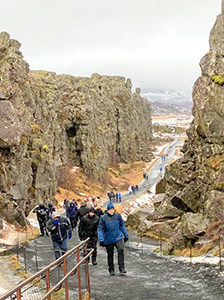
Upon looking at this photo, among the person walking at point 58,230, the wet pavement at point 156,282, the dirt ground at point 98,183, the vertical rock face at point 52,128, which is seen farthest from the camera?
the dirt ground at point 98,183

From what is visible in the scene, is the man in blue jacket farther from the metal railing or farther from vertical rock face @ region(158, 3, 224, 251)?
vertical rock face @ region(158, 3, 224, 251)

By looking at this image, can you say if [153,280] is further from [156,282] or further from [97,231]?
[97,231]

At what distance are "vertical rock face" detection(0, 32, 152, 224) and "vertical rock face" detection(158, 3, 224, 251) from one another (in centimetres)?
1282

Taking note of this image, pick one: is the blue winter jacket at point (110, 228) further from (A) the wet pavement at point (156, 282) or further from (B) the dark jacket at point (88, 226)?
(B) the dark jacket at point (88, 226)

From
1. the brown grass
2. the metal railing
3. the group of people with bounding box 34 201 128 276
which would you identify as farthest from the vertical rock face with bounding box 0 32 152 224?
the metal railing

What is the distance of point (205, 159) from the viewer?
24047 millimetres

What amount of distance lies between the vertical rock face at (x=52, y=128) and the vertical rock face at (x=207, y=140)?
12.8m

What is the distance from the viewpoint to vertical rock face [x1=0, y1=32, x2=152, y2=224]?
3127 cm

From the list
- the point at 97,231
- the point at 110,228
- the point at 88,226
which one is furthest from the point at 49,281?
the point at 97,231

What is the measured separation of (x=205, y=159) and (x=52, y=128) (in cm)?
4350

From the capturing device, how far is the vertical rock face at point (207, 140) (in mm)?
21875

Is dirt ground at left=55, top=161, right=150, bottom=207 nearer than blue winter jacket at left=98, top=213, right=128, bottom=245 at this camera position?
No

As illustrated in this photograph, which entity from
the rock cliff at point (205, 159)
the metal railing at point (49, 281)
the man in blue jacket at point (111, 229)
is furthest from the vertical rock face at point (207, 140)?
the metal railing at point (49, 281)

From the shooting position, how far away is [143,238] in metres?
26.7
